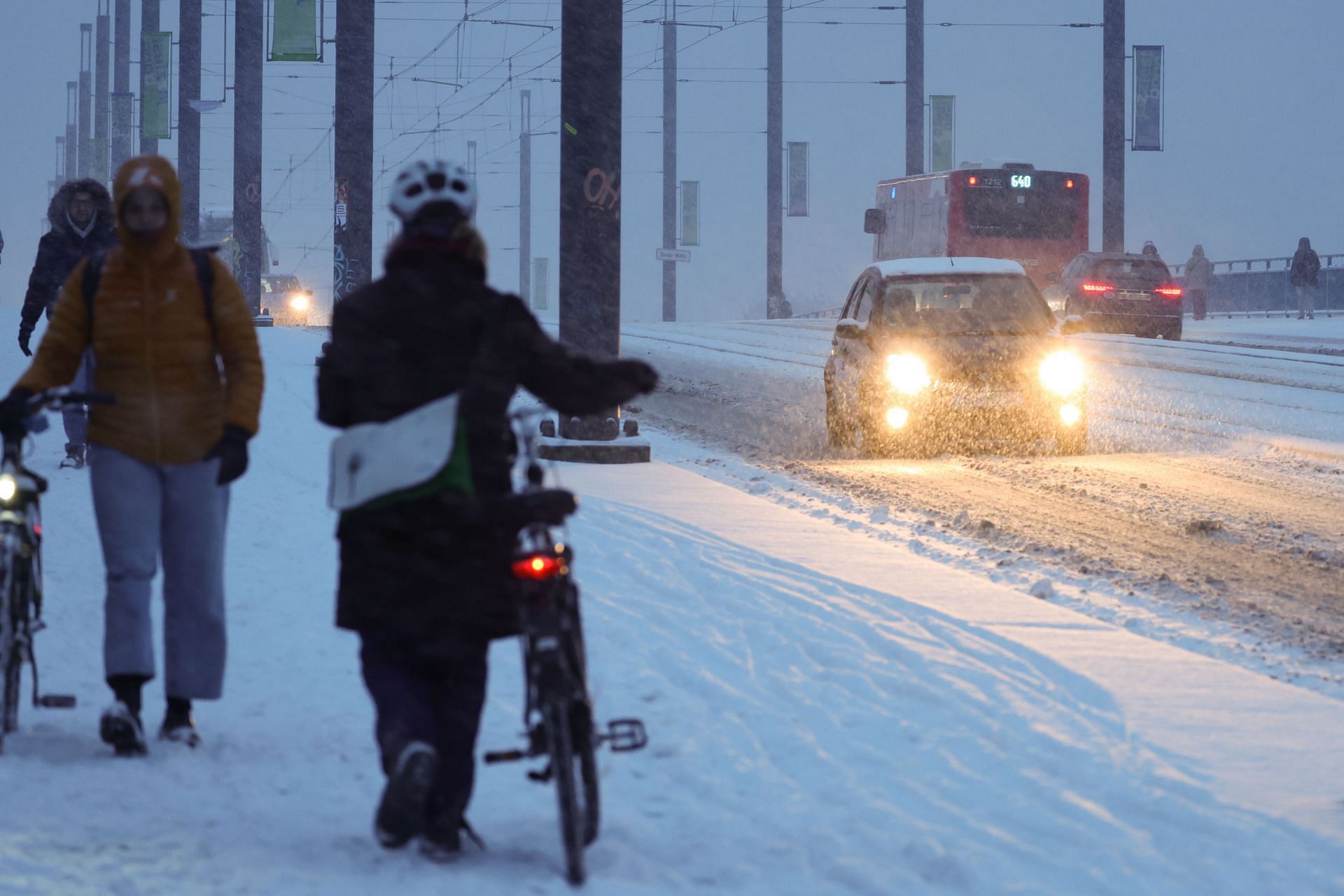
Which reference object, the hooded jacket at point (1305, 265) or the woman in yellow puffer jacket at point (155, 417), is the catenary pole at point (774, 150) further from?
the woman in yellow puffer jacket at point (155, 417)

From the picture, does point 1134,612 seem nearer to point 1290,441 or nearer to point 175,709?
point 175,709

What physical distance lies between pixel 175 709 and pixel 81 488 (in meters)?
6.36

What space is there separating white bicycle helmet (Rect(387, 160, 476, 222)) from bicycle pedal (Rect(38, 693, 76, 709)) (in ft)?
7.62

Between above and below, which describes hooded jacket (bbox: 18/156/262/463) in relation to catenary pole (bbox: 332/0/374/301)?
below

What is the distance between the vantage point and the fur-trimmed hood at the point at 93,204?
392 inches

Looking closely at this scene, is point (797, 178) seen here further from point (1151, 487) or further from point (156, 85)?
point (1151, 487)

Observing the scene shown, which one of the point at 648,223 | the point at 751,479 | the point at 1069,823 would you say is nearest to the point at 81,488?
the point at 751,479

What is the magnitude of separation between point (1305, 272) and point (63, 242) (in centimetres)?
3136

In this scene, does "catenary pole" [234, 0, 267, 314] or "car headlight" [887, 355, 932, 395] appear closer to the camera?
"car headlight" [887, 355, 932, 395]

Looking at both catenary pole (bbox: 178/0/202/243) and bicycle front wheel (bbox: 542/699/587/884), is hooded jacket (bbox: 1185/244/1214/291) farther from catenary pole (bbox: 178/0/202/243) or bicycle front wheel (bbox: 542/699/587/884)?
bicycle front wheel (bbox: 542/699/587/884)

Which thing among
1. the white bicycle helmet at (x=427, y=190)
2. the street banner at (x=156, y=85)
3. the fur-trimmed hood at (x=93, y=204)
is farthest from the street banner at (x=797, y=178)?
the white bicycle helmet at (x=427, y=190)

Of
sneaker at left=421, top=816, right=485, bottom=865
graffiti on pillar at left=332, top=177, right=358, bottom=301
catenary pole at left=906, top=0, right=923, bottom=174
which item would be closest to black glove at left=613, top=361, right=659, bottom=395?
sneaker at left=421, top=816, right=485, bottom=865

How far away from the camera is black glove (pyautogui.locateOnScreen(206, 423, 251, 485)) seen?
5062 mm

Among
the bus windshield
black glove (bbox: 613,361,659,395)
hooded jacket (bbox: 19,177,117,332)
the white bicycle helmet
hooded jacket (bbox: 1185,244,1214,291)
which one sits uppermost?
the bus windshield
